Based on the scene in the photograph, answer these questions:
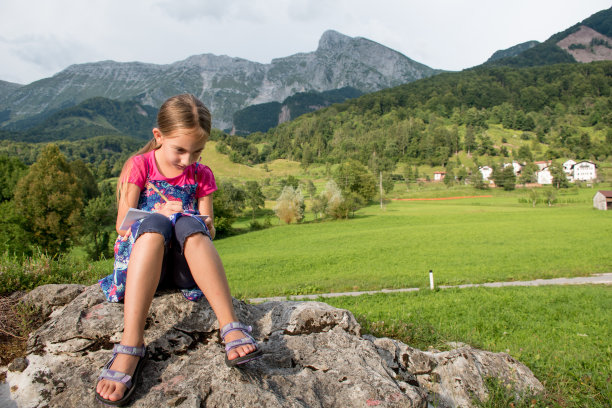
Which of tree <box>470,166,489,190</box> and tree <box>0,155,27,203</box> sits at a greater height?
tree <box>0,155,27,203</box>

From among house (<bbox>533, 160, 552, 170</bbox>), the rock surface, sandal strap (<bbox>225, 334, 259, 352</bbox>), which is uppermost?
house (<bbox>533, 160, 552, 170</bbox>)

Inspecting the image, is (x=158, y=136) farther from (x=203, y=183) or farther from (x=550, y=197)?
(x=550, y=197)

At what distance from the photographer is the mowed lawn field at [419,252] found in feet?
66.1

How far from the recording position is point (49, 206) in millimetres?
32469

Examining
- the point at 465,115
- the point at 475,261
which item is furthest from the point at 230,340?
the point at 465,115

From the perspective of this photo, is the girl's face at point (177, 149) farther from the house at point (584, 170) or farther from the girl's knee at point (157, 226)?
the house at point (584, 170)

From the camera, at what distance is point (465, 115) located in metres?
186

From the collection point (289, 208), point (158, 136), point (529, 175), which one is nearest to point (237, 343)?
point (158, 136)

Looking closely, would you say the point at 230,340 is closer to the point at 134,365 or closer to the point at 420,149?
the point at 134,365

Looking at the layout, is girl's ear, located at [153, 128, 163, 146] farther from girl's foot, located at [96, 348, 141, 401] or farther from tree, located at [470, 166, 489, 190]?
tree, located at [470, 166, 489, 190]

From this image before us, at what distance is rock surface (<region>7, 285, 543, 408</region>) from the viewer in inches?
88.3

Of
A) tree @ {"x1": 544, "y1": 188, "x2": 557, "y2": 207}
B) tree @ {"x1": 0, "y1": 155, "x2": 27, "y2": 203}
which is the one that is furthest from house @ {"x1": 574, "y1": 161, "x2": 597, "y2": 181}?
tree @ {"x1": 0, "y1": 155, "x2": 27, "y2": 203}

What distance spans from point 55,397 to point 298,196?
59.2 metres

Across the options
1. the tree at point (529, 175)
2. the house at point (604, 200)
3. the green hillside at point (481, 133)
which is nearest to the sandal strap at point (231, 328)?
the house at point (604, 200)
